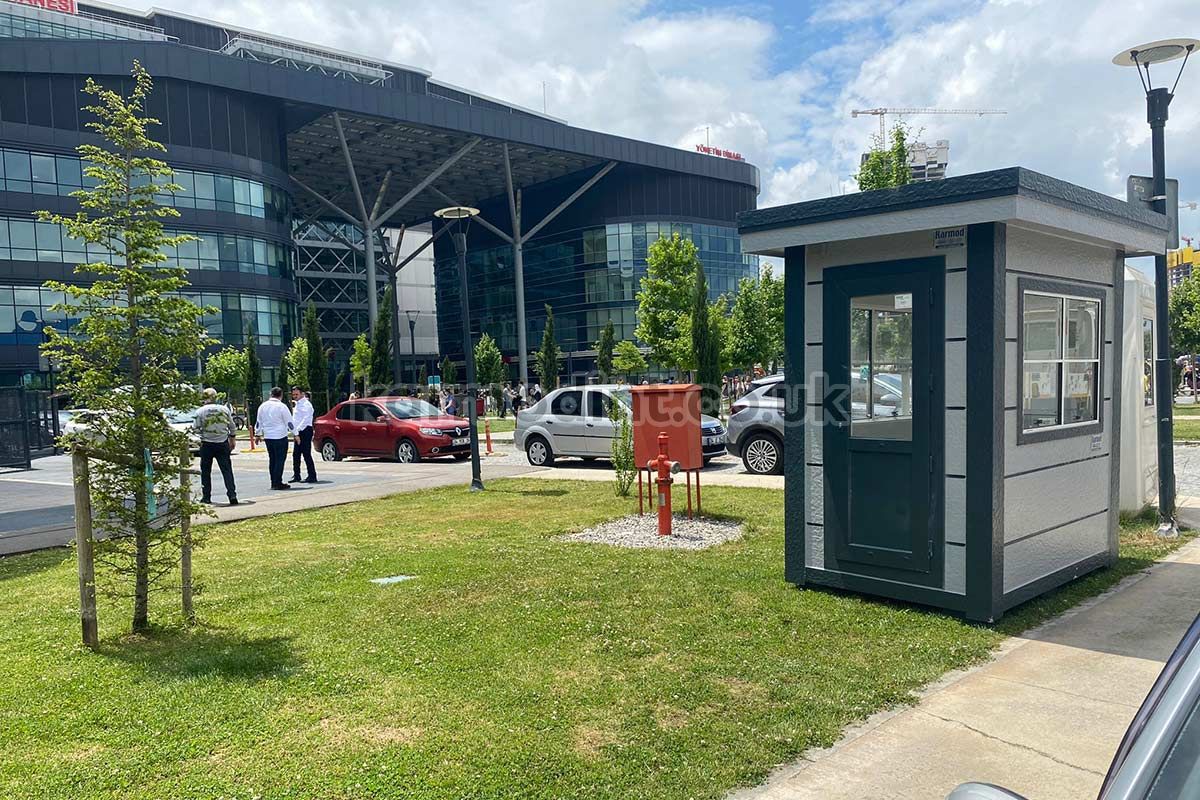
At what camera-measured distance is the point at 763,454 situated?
46.4 feet

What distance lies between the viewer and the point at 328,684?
4695 mm

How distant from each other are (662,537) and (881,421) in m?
3.22

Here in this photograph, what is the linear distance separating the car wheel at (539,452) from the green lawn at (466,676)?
942cm

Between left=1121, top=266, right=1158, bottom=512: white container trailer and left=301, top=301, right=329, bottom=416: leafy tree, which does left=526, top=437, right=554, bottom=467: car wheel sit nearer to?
left=1121, top=266, right=1158, bottom=512: white container trailer

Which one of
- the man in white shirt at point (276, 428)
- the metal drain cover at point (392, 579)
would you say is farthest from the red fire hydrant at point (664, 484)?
the man in white shirt at point (276, 428)

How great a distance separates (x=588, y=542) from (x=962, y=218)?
4971mm

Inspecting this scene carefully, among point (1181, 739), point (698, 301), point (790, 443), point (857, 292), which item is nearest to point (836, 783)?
point (1181, 739)

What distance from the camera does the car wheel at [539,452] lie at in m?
17.5

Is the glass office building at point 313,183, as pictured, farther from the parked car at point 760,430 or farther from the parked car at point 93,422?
the parked car at point 93,422

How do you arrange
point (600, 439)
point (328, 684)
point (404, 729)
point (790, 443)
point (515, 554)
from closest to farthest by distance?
point (404, 729)
point (328, 684)
point (790, 443)
point (515, 554)
point (600, 439)

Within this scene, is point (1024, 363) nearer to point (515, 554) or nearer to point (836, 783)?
point (836, 783)

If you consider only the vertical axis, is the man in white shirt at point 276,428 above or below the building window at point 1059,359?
below

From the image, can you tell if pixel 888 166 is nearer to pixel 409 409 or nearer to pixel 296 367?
pixel 409 409

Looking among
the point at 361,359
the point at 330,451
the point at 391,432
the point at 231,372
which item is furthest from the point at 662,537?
the point at 361,359
